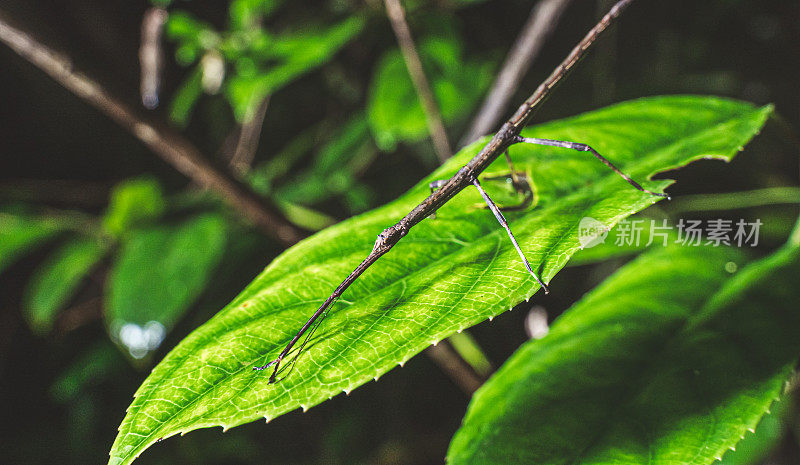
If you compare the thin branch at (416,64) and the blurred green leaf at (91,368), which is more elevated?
the blurred green leaf at (91,368)

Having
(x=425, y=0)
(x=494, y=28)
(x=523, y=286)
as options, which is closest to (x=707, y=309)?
(x=523, y=286)

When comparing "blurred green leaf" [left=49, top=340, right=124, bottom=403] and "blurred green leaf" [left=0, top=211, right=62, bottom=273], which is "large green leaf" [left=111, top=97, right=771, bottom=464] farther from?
"blurred green leaf" [left=49, top=340, right=124, bottom=403]

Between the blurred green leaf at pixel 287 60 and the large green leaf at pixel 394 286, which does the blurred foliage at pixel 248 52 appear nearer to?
the blurred green leaf at pixel 287 60

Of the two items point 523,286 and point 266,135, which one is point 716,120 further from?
point 266,135

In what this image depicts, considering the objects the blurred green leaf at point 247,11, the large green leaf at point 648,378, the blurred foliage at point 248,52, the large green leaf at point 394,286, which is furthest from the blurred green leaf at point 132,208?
the large green leaf at point 648,378

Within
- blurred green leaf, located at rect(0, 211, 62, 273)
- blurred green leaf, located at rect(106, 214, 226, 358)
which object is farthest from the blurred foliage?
blurred green leaf, located at rect(0, 211, 62, 273)

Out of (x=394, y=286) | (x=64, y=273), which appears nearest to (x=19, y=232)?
(x=64, y=273)
